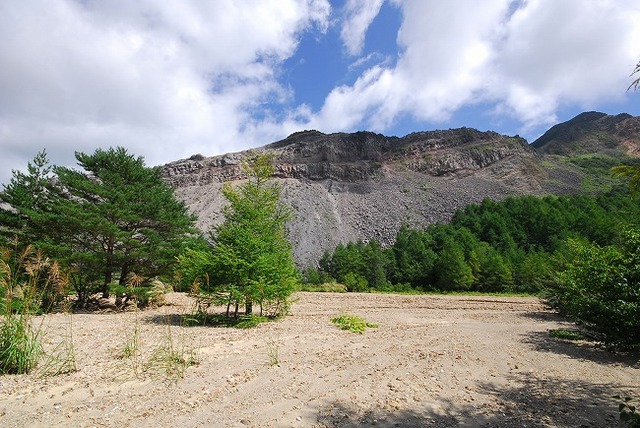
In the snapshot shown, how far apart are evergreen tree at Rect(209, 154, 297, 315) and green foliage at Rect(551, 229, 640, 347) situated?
925cm

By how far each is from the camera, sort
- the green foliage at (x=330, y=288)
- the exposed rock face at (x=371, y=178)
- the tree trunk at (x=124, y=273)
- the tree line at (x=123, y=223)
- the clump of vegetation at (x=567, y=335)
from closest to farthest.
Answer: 1. the clump of vegetation at (x=567, y=335)
2. the tree line at (x=123, y=223)
3. the tree trunk at (x=124, y=273)
4. the green foliage at (x=330, y=288)
5. the exposed rock face at (x=371, y=178)

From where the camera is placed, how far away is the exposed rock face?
7675 cm

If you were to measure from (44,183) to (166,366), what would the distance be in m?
17.8

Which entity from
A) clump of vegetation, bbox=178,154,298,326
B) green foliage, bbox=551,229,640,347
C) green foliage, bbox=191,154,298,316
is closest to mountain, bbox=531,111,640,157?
green foliage, bbox=551,229,640,347

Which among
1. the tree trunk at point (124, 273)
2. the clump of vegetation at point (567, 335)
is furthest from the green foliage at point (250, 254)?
the clump of vegetation at point (567, 335)

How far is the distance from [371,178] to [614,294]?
92498 mm

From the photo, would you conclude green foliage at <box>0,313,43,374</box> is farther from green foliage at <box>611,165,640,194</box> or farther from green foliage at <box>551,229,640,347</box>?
green foliage at <box>551,229,640,347</box>

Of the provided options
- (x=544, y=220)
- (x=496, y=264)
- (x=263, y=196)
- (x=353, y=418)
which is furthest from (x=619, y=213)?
(x=353, y=418)

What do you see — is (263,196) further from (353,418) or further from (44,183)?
(44,183)

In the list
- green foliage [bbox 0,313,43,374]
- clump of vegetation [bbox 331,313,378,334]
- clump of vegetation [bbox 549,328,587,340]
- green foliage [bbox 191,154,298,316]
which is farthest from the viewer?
clump of vegetation [bbox 331,313,378,334]

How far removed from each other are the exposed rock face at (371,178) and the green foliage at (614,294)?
179 feet

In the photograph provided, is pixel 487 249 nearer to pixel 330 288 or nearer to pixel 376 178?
pixel 330 288

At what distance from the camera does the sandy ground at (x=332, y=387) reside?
493cm

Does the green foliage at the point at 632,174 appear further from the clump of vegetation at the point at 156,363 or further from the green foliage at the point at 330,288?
the green foliage at the point at 330,288
